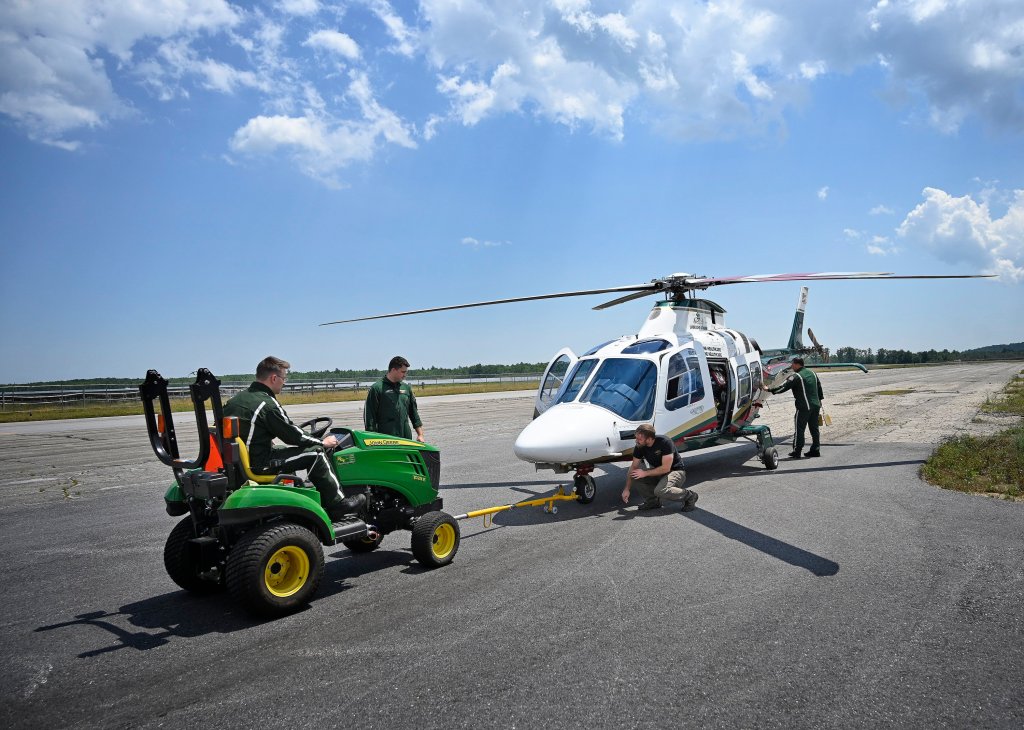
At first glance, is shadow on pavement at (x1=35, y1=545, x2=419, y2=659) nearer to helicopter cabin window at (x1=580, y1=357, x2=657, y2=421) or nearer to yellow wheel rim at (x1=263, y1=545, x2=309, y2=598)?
yellow wheel rim at (x1=263, y1=545, x2=309, y2=598)

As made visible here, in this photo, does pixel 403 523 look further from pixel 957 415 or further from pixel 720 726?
pixel 957 415

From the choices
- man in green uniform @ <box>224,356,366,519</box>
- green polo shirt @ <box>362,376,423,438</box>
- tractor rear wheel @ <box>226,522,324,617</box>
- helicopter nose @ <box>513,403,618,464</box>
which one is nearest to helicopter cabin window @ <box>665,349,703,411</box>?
helicopter nose @ <box>513,403,618,464</box>

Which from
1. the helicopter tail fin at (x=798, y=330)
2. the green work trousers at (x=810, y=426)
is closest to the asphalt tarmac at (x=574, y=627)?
the green work trousers at (x=810, y=426)

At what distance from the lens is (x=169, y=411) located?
4.73 m

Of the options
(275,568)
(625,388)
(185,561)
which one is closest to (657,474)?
(625,388)

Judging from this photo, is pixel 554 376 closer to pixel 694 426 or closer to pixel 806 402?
pixel 694 426

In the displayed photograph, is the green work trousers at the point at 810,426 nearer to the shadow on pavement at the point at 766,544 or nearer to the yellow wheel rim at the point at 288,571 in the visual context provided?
the shadow on pavement at the point at 766,544

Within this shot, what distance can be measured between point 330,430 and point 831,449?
1148 centimetres

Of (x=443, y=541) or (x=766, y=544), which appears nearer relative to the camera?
(x=443, y=541)

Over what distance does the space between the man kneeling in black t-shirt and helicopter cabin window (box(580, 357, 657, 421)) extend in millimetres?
609

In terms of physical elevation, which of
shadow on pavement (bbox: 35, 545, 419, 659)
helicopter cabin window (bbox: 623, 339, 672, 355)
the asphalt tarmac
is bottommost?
the asphalt tarmac

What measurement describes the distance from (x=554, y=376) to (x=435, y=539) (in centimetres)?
569

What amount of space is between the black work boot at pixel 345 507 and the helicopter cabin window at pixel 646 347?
5.37 m

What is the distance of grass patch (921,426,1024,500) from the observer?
872 centimetres
